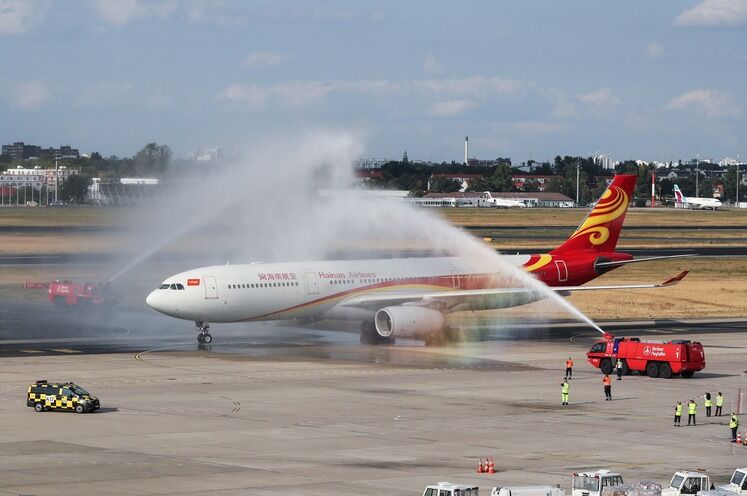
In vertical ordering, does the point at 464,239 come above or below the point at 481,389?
above

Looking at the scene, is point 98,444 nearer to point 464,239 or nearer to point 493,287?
point 493,287

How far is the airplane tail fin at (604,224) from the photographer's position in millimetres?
98125

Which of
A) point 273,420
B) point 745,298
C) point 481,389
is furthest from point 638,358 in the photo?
point 745,298

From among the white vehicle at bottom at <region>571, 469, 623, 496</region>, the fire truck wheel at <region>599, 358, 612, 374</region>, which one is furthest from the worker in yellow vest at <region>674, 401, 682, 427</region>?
the white vehicle at bottom at <region>571, 469, 623, 496</region>

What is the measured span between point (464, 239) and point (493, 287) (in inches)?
355

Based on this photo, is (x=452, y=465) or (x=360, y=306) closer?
(x=452, y=465)

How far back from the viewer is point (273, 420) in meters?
56.6

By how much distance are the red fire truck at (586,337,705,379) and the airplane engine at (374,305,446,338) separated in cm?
1429

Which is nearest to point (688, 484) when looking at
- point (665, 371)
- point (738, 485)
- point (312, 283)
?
point (738, 485)

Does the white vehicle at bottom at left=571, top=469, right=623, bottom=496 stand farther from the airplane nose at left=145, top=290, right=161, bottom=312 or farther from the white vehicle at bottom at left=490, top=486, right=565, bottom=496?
the airplane nose at left=145, top=290, right=161, bottom=312

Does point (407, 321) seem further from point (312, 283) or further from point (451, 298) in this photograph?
point (312, 283)

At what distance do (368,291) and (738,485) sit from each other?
51086 millimetres

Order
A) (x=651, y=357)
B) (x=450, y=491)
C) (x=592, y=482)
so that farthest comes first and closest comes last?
1. (x=651, y=357)
2. (x=592, y=482)
3. (x=450, y=491)

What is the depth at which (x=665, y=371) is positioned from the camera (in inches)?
2884
